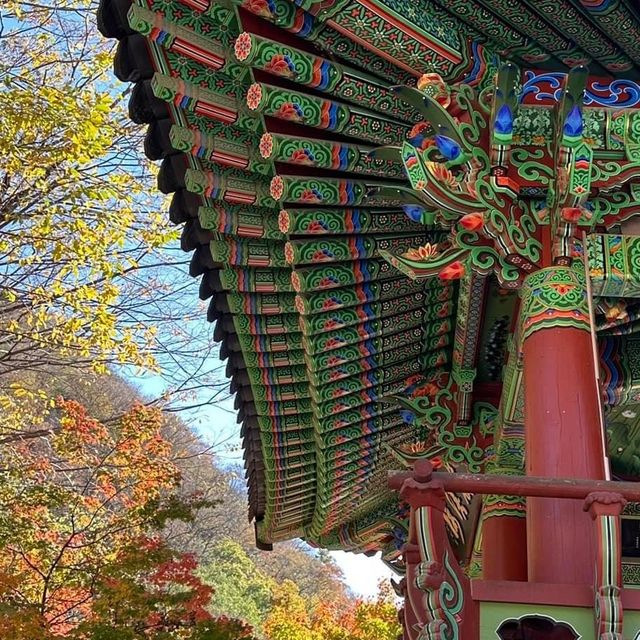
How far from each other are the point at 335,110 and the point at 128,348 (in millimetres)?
6883

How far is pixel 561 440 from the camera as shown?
3578mm

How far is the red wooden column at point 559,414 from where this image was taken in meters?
3.37

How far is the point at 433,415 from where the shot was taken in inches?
236

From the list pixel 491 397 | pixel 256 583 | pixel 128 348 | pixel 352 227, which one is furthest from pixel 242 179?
pixel 256 583

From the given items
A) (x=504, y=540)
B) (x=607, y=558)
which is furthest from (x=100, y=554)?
(x=607, y=558)

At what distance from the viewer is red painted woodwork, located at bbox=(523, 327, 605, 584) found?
11.0ft

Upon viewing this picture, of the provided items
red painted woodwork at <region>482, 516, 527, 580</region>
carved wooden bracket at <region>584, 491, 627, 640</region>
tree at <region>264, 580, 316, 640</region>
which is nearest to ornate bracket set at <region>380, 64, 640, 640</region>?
carved wooden bracket at <region>584, 491, 627, 640</region>

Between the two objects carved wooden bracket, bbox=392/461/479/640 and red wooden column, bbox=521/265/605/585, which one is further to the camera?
red wooden column, bbox=521/265/605/585

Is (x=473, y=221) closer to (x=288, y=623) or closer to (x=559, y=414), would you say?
(x=559, y=414)

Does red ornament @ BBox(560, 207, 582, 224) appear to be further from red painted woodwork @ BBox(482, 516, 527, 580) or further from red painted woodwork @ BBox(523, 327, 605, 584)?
red painted woodwork @ BBox(482, 516, 527, 580)

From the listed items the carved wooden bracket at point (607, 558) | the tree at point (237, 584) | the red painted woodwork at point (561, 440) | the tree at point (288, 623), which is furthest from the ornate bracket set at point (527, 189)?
the tree at point (237, 584)

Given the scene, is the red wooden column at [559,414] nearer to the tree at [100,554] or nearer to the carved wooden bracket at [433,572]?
the carved wooden bracket at [433,572]

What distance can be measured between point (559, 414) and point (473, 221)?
848mm

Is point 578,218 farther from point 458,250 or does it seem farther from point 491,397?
point 491,397
